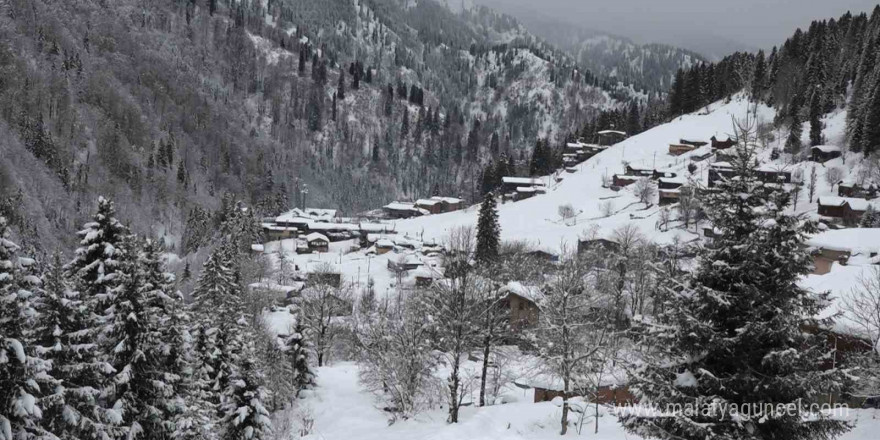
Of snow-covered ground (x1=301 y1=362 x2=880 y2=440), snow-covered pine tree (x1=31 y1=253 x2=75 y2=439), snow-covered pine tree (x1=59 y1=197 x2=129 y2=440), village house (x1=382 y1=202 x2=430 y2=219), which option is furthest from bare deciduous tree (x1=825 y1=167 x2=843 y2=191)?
snow-covered pine tree (x1=31 y1=253 x2=75 y2=439)

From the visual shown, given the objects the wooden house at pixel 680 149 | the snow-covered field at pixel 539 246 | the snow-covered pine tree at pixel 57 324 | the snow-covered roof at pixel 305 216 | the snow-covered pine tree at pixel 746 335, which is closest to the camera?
the snow-covered pine tree at pixel 746 335

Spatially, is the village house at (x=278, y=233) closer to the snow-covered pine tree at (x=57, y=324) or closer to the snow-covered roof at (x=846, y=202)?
the snow-covered roof at (x=846, y=202)

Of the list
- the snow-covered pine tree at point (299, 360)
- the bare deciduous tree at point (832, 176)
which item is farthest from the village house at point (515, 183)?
the snow-covered pine tree at point (299, 360)

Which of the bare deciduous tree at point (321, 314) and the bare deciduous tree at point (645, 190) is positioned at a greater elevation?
the bare deciduous tree at point (645, 190)

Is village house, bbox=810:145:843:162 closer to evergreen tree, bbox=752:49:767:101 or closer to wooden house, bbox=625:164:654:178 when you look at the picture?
wooden house, bbox=625:164:654:178

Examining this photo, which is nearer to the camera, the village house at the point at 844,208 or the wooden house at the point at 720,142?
the village house at the point at 844,208

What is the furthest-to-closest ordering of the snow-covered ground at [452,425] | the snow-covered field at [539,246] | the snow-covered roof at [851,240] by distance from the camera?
1. the snow-covered roof at [851,240]
2. the snow-covered field at [539,246]
3. the snow-covered ground at [452,425]

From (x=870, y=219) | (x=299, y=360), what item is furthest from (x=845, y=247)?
(x=299, y=360)
